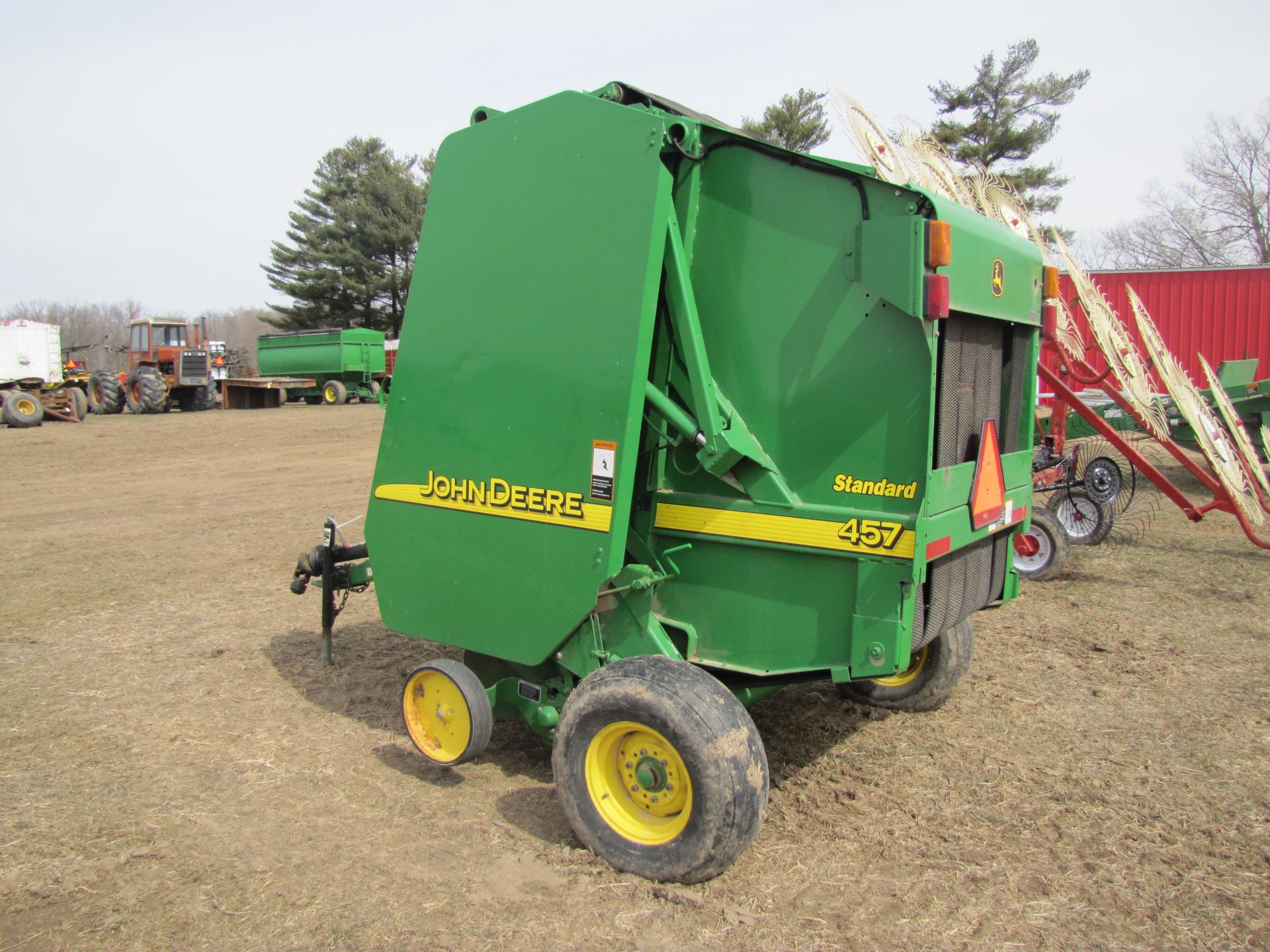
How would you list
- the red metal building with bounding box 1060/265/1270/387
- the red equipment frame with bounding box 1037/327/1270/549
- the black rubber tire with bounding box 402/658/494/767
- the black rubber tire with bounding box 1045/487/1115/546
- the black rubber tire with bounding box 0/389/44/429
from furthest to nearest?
1. the black rubber tire with bounding box 0/389/44/429
2. the red metal building with bounding box 1060/265/1270/387
3. the black rubber tire with bounding box 1045/487/1115/546
4. the red equipment frame with bounding box 1037/327/1270/549
5. the black rubber tire with bounding box 402/658/494/767

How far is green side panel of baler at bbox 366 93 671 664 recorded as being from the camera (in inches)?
132

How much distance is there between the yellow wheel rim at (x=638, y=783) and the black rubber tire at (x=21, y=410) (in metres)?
22.1

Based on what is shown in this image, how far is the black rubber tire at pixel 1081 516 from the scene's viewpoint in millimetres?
8656

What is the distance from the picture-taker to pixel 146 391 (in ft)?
80.5

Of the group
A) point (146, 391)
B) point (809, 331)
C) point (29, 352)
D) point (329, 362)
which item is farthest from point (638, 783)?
point (329, 362)

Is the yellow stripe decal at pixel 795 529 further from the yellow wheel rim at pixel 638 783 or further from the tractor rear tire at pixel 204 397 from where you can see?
the tractor rear tire at pixel 204 397

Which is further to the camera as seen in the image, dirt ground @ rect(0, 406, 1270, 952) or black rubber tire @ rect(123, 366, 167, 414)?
black rubber tire @ rect(123, 366, 167, 414)

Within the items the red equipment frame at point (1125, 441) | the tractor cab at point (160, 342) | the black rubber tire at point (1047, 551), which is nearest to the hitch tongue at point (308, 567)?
the black rubber tire at point (1047, 551)

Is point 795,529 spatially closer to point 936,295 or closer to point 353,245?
point 936,295

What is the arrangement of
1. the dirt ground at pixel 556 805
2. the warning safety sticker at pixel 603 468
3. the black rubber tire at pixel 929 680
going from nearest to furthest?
the dirt ground at pixel 556 805
the warning safety sticker at pixel 603 468
the black rubber tire at pixel 929 680

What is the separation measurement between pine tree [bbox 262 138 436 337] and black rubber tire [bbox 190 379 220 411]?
16019mm

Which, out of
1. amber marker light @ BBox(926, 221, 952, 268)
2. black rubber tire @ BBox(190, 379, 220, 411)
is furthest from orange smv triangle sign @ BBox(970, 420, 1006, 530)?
black rubber tire @ BBox(190, 379, 220, 411)

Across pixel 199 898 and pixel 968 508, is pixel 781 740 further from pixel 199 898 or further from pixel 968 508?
pixel 199 898

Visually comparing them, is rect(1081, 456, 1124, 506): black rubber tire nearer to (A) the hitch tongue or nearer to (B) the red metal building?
(A) the hitch tongue
